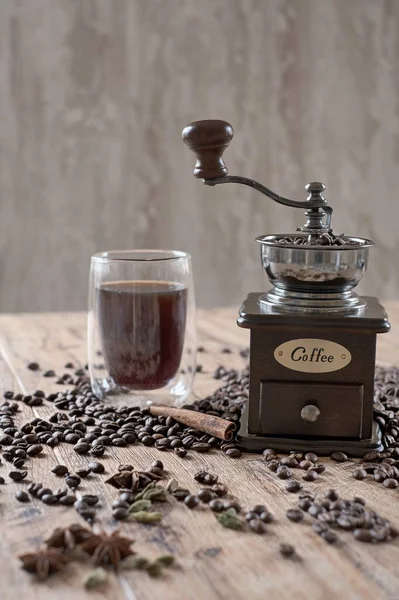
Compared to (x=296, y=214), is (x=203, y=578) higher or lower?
lower

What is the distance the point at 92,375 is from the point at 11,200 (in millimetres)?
2366

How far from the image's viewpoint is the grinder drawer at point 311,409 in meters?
1.40

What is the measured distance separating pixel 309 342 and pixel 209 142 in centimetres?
40

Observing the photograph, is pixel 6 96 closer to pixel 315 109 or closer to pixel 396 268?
pixel 315 109

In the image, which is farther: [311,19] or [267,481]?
[311,19]

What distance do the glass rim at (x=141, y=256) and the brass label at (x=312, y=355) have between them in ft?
1.34

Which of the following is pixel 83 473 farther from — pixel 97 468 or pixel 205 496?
pixel 205 496

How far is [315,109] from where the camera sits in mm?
4125

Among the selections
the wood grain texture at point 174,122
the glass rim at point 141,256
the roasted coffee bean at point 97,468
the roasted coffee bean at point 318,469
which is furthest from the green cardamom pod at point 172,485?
the wood grain texture at point 174,122

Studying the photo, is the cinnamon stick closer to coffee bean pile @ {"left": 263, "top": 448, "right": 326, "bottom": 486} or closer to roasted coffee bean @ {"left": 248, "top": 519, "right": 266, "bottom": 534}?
coffee bean pile @ {"left": 263, "top": 448, "right": 326, "bottom": 486}

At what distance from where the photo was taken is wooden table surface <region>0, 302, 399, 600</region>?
2.99 ft

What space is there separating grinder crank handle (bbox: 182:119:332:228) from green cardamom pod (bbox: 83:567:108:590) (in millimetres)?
723

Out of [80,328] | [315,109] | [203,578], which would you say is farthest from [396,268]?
[203,578]

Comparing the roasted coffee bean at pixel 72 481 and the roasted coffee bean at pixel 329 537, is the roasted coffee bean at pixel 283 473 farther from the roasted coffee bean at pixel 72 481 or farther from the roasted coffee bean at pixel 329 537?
the roasted coffee bean at pixel 72 481
